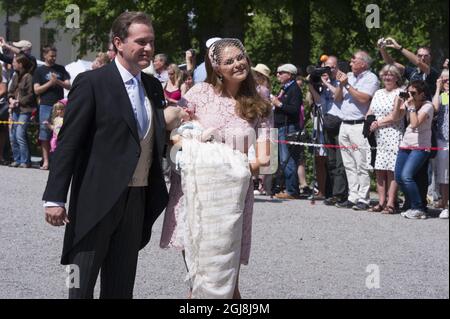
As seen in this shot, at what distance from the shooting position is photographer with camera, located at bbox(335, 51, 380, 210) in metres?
13.1

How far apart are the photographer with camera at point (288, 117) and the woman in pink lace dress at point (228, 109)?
8.24m

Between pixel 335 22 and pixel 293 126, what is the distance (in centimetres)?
1389

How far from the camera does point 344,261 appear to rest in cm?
923

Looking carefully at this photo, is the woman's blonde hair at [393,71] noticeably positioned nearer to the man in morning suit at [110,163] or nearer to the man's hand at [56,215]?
the man in morning suit at [110,163]

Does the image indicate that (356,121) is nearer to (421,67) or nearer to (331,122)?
(331,122)

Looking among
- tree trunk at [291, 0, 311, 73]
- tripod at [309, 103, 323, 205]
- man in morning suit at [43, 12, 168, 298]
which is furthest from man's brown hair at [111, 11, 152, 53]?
tree trunk at [291, 0, 311, 73]

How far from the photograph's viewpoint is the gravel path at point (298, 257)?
774 centimetres

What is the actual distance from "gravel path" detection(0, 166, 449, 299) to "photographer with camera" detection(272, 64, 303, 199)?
1217mm

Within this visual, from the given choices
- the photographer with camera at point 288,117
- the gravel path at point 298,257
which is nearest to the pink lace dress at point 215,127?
the gravel path at point 298,257

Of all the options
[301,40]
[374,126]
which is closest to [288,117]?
[374,126]

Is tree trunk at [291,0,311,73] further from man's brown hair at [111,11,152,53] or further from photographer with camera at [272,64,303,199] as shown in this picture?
man's brown hair at [111,11,152,53]

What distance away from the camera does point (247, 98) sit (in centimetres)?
592
